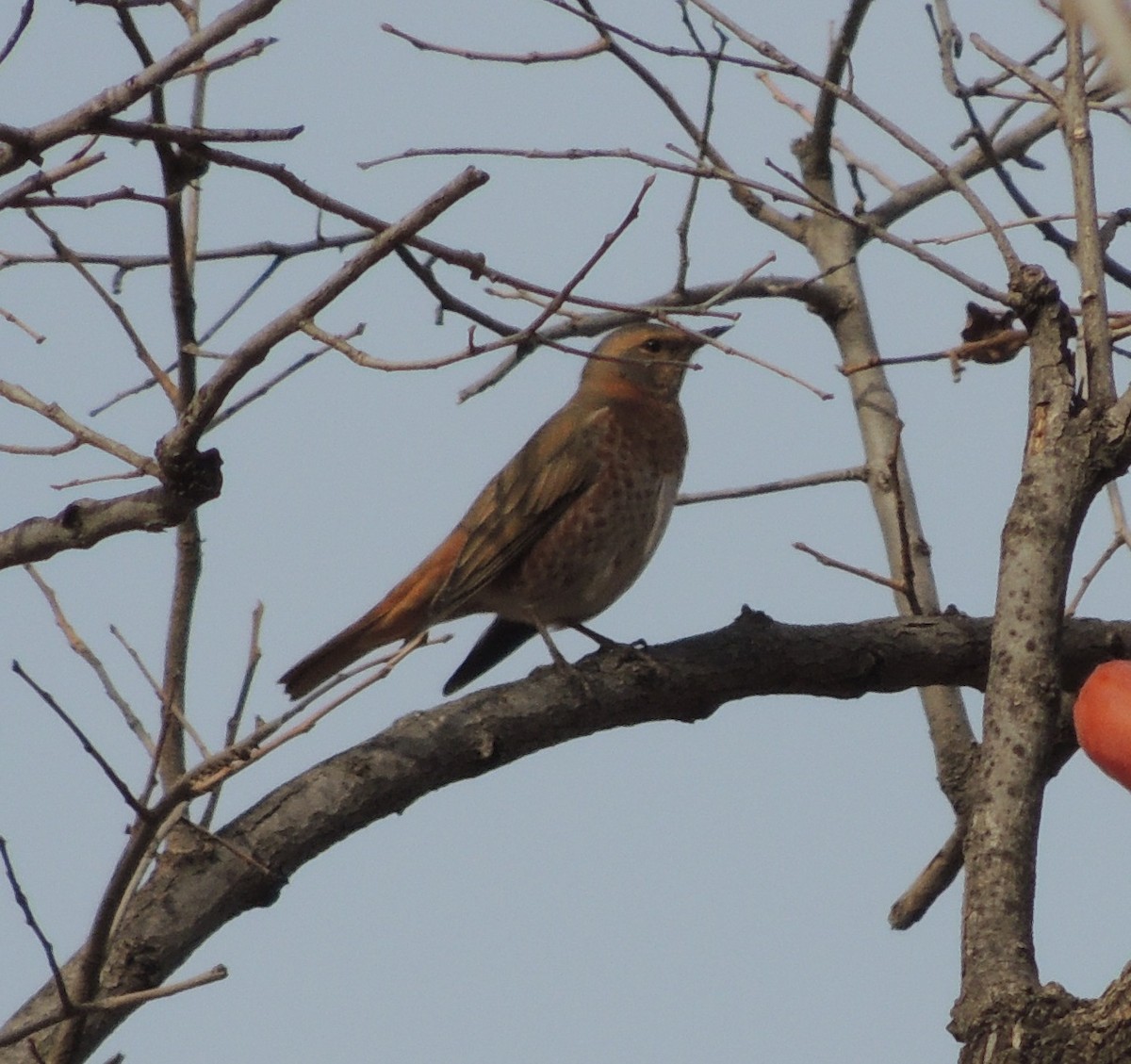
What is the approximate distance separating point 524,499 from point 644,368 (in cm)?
115

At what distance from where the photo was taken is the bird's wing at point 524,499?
616 centimetres

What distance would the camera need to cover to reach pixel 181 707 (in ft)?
11.6

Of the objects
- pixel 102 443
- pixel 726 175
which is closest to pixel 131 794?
pixel 102 443

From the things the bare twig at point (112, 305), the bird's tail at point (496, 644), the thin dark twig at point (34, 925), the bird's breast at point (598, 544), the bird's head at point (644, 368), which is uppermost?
the bird's head at point (644, 368)

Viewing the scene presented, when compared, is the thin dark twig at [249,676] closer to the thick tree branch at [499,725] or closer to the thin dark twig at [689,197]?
the thick tree branch at [499,725]

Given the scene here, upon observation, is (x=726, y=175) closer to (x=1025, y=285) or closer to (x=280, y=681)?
(x=1025, y=285)

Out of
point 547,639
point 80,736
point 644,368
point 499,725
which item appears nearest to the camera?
point 80,736

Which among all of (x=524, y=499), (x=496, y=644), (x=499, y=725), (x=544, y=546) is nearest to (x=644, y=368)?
(x=524, y=499)

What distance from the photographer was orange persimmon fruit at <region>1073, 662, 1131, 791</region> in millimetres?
3027

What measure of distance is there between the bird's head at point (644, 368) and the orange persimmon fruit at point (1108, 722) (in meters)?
4.05

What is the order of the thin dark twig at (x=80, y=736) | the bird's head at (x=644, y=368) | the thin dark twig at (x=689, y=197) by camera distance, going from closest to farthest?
the thin dark twig at (x=80, y=736) → the thin dark twig at (x=689, y=197) → the bird's head at (x=644, y=368)

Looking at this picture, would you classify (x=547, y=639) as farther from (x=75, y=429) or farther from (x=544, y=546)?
(x=75, y=429)

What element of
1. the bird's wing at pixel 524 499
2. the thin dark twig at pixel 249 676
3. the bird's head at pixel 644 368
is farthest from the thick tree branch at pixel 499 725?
the bird's head at pixel 644 368

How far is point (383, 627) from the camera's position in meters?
6.01
